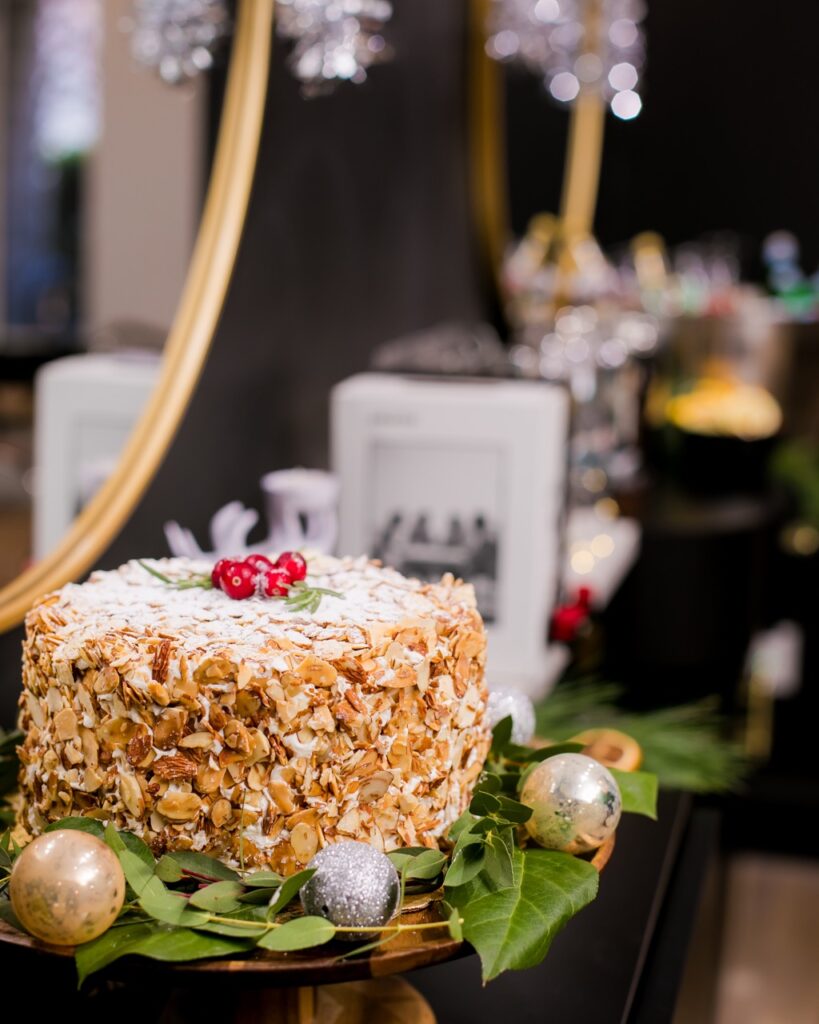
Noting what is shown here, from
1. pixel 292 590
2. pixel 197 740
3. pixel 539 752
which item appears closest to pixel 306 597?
pixel 292 590

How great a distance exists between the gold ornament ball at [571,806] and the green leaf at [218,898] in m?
0.21

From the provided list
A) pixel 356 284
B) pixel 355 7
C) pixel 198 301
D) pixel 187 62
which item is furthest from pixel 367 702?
pixel 356 284

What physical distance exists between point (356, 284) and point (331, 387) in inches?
7.4

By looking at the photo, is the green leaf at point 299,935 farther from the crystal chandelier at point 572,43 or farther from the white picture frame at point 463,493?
the crystal chandelier at point 572,43

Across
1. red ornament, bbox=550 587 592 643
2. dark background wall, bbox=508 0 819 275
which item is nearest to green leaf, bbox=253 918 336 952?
red ornament, bbox=550 587 592 643

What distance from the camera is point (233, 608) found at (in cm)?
86

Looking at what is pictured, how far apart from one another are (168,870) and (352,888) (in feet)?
0.37

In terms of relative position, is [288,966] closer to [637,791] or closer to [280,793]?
[280,793]

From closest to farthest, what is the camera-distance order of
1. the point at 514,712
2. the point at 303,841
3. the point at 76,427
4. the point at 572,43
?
the point at 303,841 → the point at 514,712 → the point at 76,427 → the point at 572,43

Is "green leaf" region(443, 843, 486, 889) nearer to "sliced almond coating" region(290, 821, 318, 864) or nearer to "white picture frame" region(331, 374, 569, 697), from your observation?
"sliced almond coating" region(290, 821, 318, 864)

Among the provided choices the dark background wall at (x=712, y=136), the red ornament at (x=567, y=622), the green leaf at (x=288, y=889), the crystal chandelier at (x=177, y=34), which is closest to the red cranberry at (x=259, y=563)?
the green leaf at (x=288, y=889)

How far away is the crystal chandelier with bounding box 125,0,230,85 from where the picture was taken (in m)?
1.18

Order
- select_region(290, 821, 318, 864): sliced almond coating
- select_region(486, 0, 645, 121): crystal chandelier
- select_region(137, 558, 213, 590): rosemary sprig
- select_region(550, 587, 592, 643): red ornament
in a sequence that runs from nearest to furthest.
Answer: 1. select_region(290, 821, 318, 864): sliced almond coating
2. select_region(137, 558, 213, 590): rosemary sprig
3. select_region(550, 587, 592, 643): red ornament
4. select_region(486, 0, 645, 121): crystal chandelier

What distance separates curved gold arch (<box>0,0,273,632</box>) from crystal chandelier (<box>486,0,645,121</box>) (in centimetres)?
110
